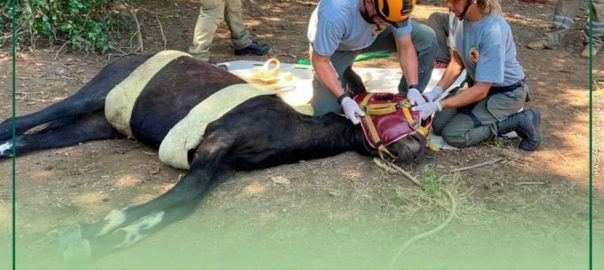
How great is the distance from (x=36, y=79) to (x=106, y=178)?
5.98 ft

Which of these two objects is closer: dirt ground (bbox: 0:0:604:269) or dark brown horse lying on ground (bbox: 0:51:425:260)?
dirt ground (bbox: 0:0:604:269)

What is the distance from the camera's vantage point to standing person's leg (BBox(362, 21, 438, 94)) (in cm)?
440

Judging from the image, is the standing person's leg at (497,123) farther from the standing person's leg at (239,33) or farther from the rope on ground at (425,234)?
the standing person's leg at (239,33)

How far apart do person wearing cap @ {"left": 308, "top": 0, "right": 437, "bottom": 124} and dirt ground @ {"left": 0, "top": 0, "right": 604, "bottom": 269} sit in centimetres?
43

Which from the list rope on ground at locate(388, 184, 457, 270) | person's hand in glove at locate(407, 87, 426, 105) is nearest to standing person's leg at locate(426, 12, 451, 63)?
person's hand in glove at locate(407, 87, 426, 105)

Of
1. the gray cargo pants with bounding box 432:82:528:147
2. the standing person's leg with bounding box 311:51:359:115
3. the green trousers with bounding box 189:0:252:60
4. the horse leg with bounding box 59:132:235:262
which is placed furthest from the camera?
the green trousers with bounding box 189:0:252:60

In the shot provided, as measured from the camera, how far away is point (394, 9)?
11.7 ft

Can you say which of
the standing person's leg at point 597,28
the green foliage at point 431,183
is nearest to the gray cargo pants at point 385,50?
the green foliage at point 431,183

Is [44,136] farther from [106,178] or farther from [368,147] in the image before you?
[368,147]

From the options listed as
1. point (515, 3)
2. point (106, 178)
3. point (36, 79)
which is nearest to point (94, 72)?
point (36, 79)

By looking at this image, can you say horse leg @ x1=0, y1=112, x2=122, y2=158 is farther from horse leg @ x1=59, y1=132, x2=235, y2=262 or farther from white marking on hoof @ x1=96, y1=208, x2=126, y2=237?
white marking on hoof @ x1=96, y1=208, x2=126, y2=237

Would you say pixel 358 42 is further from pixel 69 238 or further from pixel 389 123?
pixel 69 238

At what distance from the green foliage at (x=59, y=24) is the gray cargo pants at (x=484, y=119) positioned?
3032mm

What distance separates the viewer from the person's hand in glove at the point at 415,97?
379 cm
